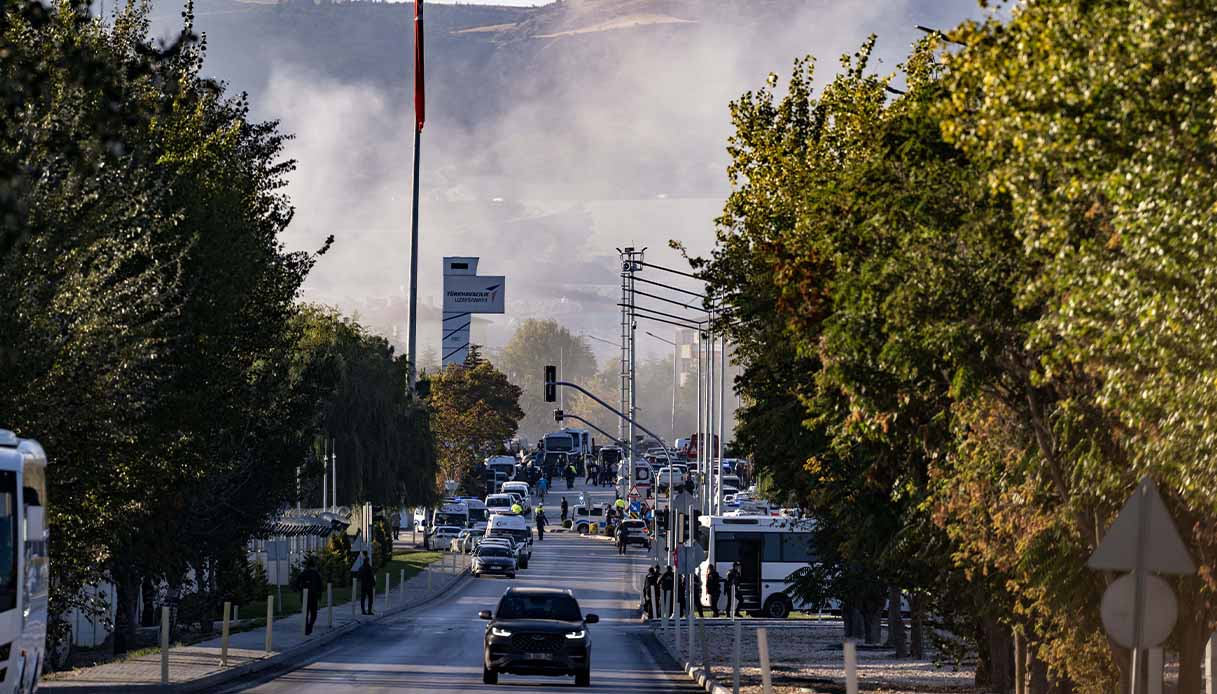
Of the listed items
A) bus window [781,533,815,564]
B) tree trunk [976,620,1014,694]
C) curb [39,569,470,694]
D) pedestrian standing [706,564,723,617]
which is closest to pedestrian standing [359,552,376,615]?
curb [39,569,470,694]

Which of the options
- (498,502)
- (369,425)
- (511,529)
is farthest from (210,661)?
(498,502)

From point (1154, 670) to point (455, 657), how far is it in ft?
79.0

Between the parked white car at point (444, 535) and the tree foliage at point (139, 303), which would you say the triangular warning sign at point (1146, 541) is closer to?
the tree foliage at point (139, 303)

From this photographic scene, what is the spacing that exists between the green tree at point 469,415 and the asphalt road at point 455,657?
7907 centimetres

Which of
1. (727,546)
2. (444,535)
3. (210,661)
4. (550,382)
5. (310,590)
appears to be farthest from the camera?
(444,535)

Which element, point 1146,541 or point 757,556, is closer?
point 1146,541

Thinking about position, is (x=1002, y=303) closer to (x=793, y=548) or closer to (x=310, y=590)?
(x=310, y=590)

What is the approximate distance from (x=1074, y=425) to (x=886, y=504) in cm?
908

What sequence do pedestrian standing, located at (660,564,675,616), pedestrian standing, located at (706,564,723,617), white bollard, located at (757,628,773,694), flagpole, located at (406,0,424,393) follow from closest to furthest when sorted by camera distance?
white bollard, located at (757,628,773,694)
pedestrian standing, located at (660,564,675,616)
pedestrian standing, located at (706,564,723,617)
flagpole, located at (406,0,424,393)

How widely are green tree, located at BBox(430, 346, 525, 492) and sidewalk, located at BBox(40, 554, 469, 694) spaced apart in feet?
305

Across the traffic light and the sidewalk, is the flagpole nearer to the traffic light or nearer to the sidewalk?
the traffic light

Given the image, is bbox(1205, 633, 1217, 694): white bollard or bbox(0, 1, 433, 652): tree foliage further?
bbox(0, 1, 433, 652): tree foliage

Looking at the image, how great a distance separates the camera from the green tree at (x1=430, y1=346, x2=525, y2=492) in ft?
504

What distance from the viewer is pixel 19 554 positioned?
19.4 meters
